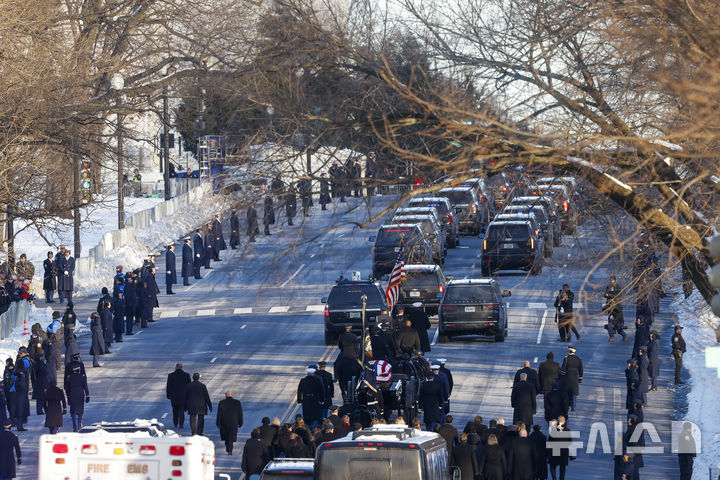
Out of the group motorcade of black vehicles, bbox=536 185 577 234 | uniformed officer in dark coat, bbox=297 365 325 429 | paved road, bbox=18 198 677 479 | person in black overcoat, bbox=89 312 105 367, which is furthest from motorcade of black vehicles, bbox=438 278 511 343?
motorcade of black vehicles, bbox=536 185 577 234

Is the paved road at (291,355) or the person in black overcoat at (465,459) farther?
the paved road at (291,355)

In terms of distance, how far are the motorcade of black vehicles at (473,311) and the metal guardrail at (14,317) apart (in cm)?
1082

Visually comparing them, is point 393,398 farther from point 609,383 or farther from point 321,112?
point 321,112

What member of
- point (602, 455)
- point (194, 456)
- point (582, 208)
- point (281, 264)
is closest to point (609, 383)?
point (602, 455)

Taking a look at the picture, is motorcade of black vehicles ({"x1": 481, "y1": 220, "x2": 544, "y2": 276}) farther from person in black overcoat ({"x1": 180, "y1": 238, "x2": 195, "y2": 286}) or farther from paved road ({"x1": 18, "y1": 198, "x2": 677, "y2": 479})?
person in black overcoat ({"x1": 180, "y1": 238, "x2": 195, "y2": 286})

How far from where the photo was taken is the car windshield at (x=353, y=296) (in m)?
31.7

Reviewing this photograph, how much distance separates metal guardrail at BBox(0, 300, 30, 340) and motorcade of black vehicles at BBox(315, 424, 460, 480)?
1843 centimetres

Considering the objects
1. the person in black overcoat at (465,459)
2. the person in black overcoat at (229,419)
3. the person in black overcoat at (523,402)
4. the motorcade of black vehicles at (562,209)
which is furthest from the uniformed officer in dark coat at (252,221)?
the person in black overcoat at (523,402)

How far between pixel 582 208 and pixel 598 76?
5.89 feet

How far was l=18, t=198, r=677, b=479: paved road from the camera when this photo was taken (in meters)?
24.4

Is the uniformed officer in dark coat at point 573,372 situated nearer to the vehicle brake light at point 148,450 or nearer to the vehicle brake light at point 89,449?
the vehicle brake light at point 148,450

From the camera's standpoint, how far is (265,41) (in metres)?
13.6

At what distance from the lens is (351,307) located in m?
31.5

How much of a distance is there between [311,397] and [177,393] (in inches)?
104
